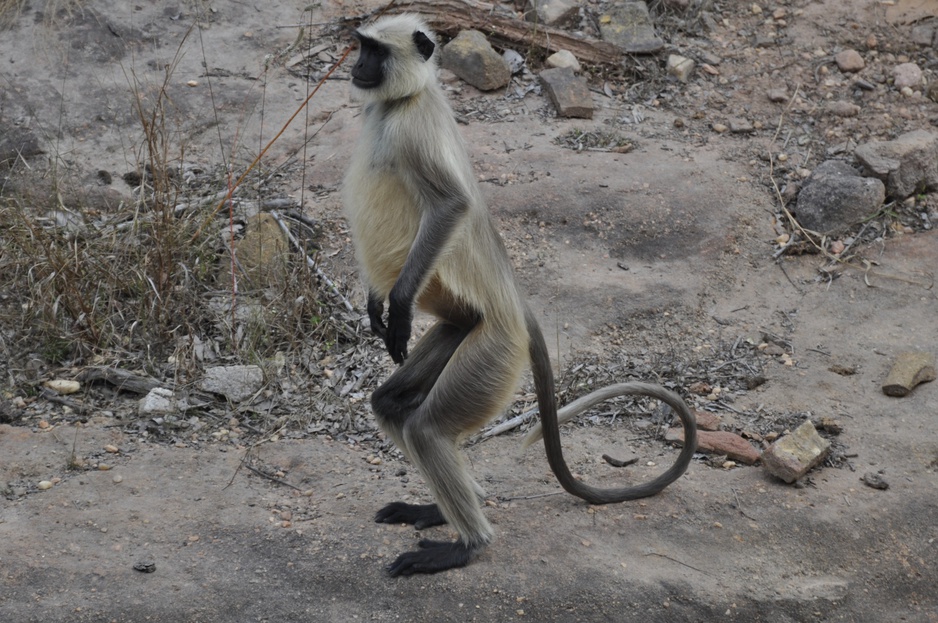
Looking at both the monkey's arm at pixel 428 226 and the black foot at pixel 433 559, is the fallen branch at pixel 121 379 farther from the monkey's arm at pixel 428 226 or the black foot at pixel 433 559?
the monkey's arm at pixel 428 226

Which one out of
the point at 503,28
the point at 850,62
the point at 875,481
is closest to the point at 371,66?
the point at 875,481

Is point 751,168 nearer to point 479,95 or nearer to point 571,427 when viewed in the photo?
point 479,95

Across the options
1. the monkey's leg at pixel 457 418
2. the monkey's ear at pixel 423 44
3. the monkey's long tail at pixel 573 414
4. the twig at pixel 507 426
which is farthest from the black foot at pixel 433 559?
the monkey's ear at pixel 423 44

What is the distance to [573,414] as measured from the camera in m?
4.43

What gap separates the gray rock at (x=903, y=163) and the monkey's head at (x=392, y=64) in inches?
182

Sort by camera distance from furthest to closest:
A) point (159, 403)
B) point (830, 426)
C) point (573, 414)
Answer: point (159, 403), point (830, 426), point (573, 414)

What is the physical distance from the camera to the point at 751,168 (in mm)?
7645

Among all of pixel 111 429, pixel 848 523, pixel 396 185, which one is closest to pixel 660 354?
pixel 848 523

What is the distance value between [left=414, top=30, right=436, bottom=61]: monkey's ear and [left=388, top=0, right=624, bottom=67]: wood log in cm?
468

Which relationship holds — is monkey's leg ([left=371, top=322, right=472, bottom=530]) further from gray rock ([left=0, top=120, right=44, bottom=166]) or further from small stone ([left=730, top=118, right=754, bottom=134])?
small stone ([left=730, top=118, right=754, bottom=134])

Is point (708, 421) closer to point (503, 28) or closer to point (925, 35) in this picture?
point (503, 28)

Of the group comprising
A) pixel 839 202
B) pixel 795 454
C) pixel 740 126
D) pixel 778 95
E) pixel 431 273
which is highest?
pixel 431 273

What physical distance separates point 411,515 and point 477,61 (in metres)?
4.93

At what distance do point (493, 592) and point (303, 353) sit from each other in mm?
2472
